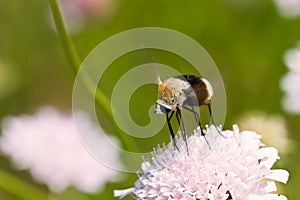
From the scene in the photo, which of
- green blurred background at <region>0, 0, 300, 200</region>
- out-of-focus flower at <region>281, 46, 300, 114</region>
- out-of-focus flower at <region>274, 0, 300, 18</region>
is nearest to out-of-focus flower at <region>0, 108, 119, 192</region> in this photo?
green blurred background at <region>0, 0, 300, 200</region>

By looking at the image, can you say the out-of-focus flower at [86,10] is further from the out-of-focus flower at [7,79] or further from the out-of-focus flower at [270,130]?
the out-of-focus flower at [270,130]

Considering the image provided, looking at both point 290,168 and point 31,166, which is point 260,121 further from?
point 31,166

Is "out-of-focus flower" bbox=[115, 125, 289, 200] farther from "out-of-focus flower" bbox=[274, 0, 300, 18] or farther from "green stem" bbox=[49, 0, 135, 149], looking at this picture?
"out-of-focus flower" bbox=[274, 0, 300, 18]

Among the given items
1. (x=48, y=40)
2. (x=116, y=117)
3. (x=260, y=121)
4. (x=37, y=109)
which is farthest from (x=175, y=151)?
(x=48, y=40)

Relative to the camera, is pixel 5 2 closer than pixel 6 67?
No

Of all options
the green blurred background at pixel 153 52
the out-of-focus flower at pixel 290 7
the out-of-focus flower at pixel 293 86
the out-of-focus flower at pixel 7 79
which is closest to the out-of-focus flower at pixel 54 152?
the green blurred background at pixel 153 52
